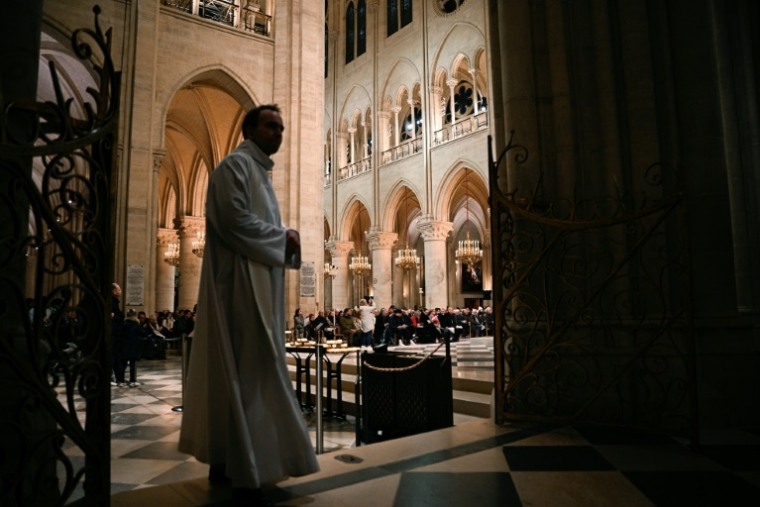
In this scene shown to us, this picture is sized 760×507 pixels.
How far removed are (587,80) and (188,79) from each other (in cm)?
1336

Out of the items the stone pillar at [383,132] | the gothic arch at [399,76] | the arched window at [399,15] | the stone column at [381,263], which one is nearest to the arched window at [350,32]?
the arched window at [399,15]

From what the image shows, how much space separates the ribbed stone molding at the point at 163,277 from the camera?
21.2 m

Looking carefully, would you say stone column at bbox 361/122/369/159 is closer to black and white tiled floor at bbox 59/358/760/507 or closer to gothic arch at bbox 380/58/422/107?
gothic arch at bbox 380/58/422/107

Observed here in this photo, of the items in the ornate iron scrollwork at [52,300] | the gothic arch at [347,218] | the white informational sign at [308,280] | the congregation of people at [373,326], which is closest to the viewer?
the ornate iron scrollwork at [52,300]

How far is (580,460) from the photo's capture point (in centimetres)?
267

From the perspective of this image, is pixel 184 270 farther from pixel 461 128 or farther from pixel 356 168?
pixel 461 128

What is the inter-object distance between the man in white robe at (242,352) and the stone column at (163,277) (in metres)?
20.3

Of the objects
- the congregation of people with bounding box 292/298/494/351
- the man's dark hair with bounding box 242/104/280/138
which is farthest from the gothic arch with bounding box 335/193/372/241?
the man's dark hair with bounding box 242/104/280/138

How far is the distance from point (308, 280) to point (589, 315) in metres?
11.7

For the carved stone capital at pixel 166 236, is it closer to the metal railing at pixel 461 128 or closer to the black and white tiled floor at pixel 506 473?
the metal railing at pixel 461 128

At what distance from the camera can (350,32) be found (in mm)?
28609

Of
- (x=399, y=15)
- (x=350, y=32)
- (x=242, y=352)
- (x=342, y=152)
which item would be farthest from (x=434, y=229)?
(x=242, y=352)

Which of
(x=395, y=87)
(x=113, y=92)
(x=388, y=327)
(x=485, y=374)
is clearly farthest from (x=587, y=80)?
(x=395, y=87)

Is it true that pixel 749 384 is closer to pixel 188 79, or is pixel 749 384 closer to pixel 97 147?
pixel 97 147
